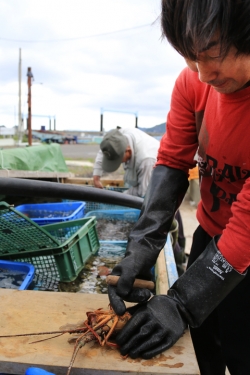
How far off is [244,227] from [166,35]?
2.22 ft

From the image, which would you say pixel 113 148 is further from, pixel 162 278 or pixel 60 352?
pixel 60 352

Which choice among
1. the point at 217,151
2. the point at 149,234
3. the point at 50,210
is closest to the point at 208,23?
the point at 217,151

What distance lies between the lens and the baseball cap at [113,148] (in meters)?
4.80

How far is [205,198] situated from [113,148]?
3.10m

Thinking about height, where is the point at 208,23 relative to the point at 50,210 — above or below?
above

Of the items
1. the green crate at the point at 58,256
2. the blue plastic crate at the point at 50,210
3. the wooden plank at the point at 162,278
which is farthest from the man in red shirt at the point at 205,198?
the blue plastic crate at the point at 50,210

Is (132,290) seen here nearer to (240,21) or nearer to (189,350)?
(189,350)

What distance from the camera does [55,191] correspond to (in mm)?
2428

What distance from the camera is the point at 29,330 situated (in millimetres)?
1421

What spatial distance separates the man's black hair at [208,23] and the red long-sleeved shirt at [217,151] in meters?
0.36

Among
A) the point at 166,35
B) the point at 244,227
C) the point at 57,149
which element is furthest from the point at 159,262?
the point at 57,149

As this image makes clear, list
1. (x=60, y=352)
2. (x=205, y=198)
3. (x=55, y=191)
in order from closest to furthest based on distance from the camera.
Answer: (x=60, y=352)
(x=205, y=198)
(x=55, y=191)

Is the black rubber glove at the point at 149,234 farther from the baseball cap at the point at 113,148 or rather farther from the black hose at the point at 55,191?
the baseball cap at the point at 113,148

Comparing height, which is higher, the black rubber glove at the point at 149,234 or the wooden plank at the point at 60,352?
the black rubber glove at the point at 149,234
